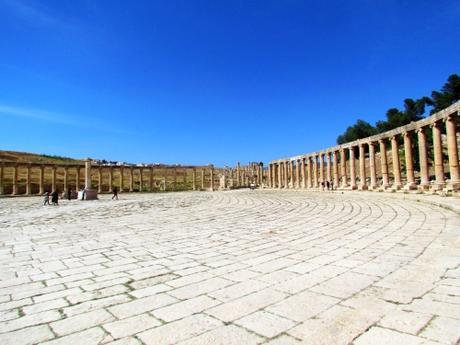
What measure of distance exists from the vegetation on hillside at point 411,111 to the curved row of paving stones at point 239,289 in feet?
205

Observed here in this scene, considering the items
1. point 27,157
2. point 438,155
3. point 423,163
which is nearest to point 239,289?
point 438,155

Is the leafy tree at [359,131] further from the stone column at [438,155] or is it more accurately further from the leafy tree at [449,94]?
the stone column at [438,155]

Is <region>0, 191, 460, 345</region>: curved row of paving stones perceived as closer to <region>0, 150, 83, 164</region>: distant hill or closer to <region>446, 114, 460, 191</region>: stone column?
<region>446, 114, 460, 191</region>: stone column

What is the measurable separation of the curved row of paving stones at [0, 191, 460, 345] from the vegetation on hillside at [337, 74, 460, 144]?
62546 millimetres

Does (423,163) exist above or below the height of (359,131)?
below

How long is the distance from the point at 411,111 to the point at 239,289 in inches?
3081

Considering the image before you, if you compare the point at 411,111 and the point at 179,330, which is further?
the point at 411,111

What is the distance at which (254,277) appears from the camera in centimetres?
457

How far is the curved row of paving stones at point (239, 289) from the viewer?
2.91m

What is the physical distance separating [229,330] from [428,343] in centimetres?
167

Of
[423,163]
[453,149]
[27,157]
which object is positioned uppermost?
[27,157]

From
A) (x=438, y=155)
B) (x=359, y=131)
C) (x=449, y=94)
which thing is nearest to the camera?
(x=438, y=155)

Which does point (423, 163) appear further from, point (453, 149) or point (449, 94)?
→ point (449, 94)

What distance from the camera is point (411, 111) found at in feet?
229
